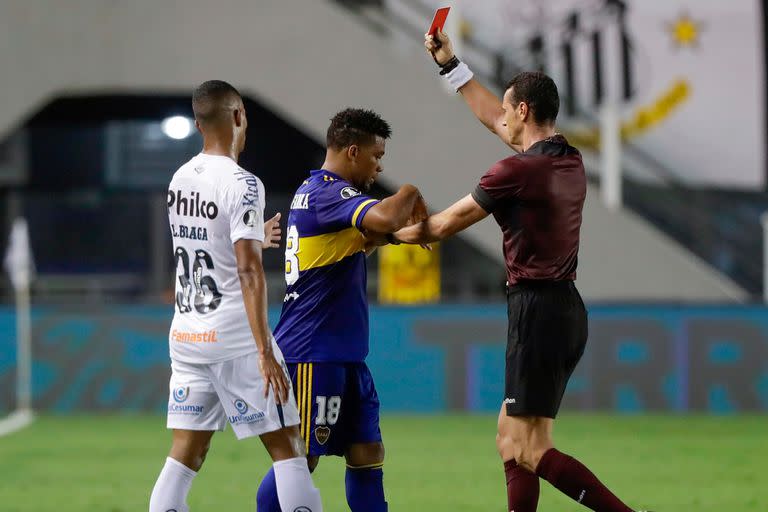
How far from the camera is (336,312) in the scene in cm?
614

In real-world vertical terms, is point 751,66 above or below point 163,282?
above

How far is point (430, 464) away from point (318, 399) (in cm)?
494

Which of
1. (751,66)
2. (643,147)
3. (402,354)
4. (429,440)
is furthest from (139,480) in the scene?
(751,66)

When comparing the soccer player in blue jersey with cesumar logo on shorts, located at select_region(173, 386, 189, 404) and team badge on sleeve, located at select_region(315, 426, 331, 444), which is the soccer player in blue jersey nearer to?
team badge on sleeve, located at select_region(315, 426, 331, 444)

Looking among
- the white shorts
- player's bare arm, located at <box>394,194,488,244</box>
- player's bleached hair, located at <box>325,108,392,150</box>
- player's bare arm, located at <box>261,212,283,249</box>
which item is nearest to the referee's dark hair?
player's bare arm, located at <box>394,194,488,244</box>

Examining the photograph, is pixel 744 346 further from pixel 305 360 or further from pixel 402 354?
pixel 305 360

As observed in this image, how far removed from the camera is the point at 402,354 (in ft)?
51.4

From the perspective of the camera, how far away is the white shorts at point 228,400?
18.3 ft

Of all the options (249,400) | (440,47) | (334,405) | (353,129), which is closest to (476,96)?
(440,47)

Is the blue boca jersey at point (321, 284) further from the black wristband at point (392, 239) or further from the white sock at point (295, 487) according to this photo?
the white sock at point (295, 487)

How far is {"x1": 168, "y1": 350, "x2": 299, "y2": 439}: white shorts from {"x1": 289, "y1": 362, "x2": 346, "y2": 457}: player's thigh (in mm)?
331

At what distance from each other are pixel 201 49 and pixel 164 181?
5685mm

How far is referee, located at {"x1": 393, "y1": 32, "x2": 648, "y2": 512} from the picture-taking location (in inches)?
239

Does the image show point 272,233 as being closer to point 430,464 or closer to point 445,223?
point 445,223
